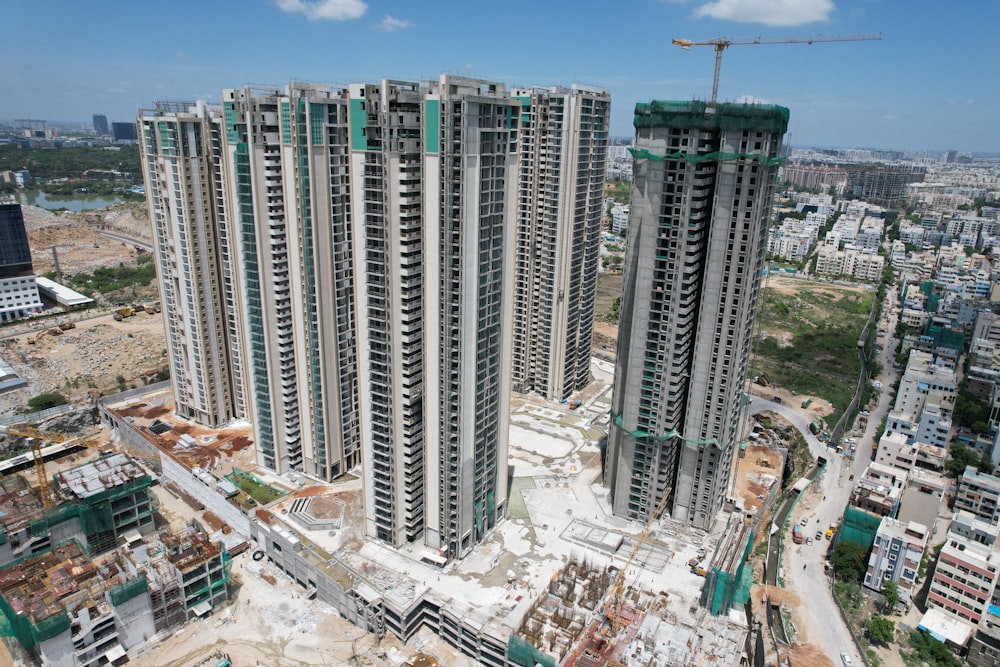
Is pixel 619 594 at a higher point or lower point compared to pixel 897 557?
lower

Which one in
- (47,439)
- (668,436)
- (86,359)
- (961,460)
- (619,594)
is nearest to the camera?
(619,594)

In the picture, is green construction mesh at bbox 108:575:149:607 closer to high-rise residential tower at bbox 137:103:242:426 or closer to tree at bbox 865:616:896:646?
high-rise residential tower at bbox 137:103:242:426

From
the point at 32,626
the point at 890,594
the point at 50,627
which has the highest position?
the point at 32,626

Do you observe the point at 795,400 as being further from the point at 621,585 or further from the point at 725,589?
the point at 621,585

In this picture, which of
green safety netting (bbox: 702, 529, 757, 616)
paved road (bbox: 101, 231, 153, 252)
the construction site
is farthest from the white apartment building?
paved road (bbox: 101, 231, 153, 252)

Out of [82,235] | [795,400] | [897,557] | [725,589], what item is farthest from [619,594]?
[82,235]

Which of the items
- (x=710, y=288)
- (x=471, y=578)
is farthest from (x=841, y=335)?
(x=471, y=578)

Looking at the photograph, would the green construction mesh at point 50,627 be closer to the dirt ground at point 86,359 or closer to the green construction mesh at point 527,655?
the green construction mesh at point 527,655

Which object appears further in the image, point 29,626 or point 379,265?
point 379,265
